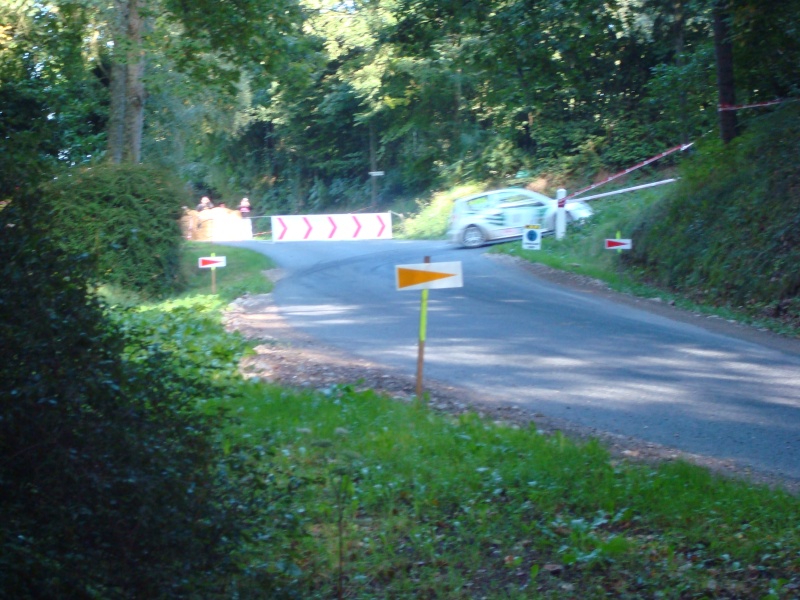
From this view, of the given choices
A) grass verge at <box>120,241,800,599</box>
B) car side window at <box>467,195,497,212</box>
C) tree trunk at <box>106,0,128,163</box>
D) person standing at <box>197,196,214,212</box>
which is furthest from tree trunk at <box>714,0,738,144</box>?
person standing at <box>197,196,214,212</box>

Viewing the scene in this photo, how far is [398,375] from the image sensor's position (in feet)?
35.4

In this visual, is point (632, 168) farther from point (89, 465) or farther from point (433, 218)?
point (89, 465)

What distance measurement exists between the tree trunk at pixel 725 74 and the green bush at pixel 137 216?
12.7 meters

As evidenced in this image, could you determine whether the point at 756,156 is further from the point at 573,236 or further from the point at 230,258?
the point at 230,258

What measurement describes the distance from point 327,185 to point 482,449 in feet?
152

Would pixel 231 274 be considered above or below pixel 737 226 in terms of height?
below

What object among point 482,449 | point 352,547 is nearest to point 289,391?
point 482,449

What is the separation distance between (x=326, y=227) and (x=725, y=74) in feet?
35.7

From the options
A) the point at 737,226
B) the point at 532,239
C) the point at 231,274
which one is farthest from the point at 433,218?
the point at 737,226

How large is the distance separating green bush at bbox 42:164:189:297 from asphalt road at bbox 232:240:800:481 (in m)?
3.28

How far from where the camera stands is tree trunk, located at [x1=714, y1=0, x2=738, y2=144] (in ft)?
59.0

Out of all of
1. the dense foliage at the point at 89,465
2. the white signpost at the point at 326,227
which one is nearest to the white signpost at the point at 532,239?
the white signpost at the point at 326,227

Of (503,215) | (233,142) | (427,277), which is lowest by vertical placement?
(427,277)

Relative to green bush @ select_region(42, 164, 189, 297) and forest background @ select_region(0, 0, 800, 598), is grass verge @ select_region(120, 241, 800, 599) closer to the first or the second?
forest background @ select_region(0, 0, 800, 598)
